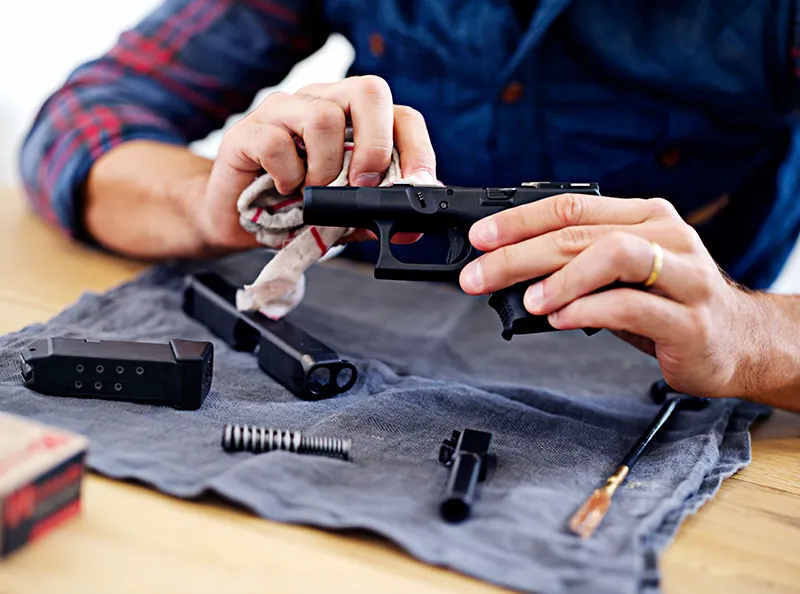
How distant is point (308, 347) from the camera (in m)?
0.79

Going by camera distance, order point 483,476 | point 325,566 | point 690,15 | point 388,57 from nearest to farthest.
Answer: point 325,566 → point 483,476 → point 690,15 → point 388,57

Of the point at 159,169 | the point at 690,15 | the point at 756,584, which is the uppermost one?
the point at 690,15

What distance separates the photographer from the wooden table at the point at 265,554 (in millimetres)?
500

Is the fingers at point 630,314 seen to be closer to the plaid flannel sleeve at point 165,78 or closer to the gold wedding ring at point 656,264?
the gold wedding ring at point 656,264

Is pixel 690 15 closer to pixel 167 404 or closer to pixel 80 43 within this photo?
pixel 167 404

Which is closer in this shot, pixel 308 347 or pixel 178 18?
pixel 308 347

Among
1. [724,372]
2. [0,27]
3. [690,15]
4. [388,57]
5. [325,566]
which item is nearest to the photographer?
[325,566]

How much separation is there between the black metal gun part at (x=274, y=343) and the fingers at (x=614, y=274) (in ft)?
0.65

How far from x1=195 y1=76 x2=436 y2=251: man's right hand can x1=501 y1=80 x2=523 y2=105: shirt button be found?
0.31 metres

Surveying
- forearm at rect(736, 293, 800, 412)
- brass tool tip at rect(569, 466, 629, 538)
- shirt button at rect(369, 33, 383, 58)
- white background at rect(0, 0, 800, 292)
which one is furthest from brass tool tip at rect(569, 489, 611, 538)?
white background at rect(0, 0, 800, 292)

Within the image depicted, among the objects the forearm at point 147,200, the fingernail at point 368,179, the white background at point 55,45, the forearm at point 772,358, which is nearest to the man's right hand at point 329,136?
the fingernail at point 368,179

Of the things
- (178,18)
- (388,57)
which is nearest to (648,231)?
(388,57)

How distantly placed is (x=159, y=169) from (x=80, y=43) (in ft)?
3.63

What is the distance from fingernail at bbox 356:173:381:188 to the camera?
83 cm
